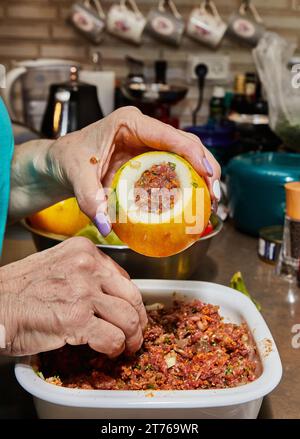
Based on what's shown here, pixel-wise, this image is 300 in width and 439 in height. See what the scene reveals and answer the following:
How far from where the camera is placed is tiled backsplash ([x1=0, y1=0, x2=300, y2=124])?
82.4 inches

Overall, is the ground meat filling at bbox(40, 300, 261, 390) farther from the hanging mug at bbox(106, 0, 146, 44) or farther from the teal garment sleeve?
the hanging mug at bbox(106, 0, 146, 44)

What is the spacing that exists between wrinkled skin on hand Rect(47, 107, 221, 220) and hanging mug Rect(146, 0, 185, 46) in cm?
141

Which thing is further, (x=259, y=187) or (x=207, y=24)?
(x=207, y=24)

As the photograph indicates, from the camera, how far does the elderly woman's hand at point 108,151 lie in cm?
66

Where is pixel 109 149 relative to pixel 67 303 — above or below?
above

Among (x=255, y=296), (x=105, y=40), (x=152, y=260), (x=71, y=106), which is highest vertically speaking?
(x=105, y=40)

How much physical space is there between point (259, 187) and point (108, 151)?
2.13 ft

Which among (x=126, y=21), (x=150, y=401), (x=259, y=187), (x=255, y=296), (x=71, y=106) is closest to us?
(x=150, y=401)

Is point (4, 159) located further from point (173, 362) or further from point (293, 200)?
point (293, 200)

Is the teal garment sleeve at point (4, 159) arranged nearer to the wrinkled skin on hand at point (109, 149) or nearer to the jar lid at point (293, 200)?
the wrinkled skin on hand at point (109, 149)

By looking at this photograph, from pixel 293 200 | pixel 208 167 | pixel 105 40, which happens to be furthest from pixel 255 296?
pixel 105 40

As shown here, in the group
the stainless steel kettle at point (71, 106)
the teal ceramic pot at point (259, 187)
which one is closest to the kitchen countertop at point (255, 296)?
the teal ceramic pot at point (259, 187)

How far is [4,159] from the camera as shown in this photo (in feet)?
2.95

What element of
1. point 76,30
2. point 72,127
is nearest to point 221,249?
point 72,127
